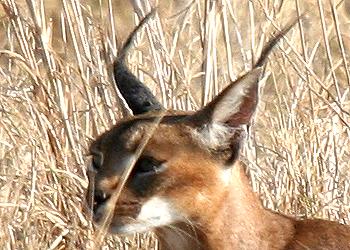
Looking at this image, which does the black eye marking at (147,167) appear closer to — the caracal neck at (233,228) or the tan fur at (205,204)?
the tan fur at (205,204)

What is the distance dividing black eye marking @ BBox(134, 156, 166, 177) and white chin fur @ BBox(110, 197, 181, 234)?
0.08 metres

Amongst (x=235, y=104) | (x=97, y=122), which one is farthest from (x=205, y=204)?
(x=97, y=122)

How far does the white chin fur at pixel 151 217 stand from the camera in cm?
387

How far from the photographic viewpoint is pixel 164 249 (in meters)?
4.11

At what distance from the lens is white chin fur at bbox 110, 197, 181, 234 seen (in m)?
3.87

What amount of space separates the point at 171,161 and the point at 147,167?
0.08m

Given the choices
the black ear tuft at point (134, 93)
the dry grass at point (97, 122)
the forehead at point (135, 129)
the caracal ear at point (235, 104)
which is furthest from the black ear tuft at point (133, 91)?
the dry grass at point (97, 122)

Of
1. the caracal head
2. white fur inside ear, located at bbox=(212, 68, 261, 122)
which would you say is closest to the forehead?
the caracal head

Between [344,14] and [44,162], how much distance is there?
4.20 metres

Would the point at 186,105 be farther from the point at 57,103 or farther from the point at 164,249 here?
the point at 164,249

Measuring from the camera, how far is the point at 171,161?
395 centimetres

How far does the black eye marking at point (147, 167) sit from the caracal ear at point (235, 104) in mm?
191

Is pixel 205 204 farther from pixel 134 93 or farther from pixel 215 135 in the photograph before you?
pixel 134 93

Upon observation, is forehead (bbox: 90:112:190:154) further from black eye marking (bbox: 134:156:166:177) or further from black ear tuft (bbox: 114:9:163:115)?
black ear tuft (bbox: 114:9:163:115)
